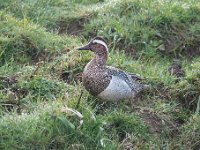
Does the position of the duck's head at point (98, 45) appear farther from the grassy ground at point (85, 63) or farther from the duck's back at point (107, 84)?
the grassy ground at point (85, 63)

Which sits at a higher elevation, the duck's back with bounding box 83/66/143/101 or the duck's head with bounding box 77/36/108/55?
the duck's head with bounding box 77/36/108/55

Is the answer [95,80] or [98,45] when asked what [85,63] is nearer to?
[98,45]

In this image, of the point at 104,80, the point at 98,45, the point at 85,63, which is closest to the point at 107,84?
the point at 104,80

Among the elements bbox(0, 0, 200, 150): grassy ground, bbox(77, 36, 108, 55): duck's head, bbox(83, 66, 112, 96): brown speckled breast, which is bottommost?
bbox(0, 0, 200, 150): grassy ground

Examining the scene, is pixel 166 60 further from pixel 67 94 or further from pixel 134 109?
pixel 67 94

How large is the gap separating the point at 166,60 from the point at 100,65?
134 cm

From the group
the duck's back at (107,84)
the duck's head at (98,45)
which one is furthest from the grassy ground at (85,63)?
the duck's head at (98,45)

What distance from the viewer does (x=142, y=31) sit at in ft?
21.4

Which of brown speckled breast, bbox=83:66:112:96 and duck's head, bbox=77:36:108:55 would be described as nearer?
brown speckled breast, bbox=83:66:112:96

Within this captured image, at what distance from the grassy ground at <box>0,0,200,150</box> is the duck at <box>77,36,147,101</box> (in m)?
0.11

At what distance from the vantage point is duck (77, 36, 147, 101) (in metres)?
5.06

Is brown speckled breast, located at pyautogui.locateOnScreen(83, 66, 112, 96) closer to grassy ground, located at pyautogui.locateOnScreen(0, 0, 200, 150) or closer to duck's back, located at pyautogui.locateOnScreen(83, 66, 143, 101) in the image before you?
duck's back, located at pyautogui.locateOnScreen(83, 66, 143, 101)

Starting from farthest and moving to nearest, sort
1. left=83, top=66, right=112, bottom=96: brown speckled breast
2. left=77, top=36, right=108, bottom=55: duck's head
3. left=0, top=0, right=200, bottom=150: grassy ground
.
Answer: left=77, top=36, right=108, bottom=55: duck's head
left=83, top=66, right=112, bottom=96: brown speckled breast
left=0, top=0, right=200, bottom=150: grassy ground

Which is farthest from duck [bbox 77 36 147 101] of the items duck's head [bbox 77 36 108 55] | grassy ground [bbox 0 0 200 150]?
grassy ground [bbox 0 0 200 150]
